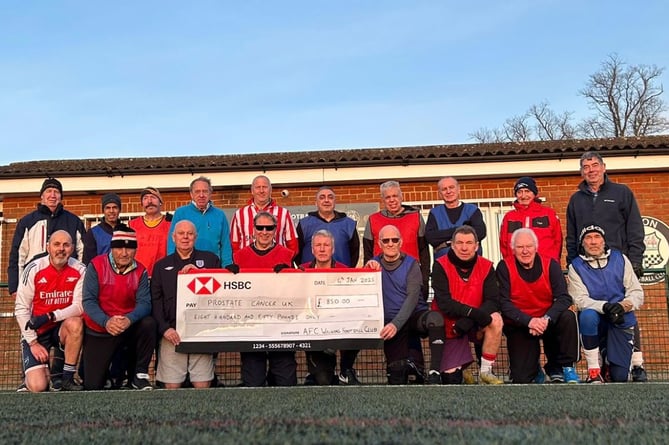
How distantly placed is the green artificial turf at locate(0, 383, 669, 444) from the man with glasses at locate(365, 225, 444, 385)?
187cm

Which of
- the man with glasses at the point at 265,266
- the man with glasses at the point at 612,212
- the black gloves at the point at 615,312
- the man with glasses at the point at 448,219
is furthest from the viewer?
the man with glasses at the point at 448,219

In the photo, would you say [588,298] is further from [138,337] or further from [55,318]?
[55,318]

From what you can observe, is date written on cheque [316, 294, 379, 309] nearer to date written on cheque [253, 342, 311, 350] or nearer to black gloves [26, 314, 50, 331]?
date written on cheque [253, 342, 311, 350]

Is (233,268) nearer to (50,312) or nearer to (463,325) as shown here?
(50,312)

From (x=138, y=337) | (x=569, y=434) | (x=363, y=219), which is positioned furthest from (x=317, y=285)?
(x=569, y=434)

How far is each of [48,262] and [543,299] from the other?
4.63 m

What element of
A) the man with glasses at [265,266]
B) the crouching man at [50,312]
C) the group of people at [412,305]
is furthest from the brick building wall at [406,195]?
the man with glasses at [265,266]

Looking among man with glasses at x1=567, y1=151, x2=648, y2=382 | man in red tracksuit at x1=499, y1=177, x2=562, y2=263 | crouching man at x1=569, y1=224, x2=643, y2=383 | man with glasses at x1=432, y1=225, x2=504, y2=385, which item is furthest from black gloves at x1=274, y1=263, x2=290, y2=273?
man with glasses at x1=567, y1=151, x2=648, y2=382

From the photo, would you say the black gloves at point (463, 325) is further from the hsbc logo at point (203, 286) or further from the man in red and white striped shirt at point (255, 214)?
the hsbc logo at point (203, 286)

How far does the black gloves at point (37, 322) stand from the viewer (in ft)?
20.0

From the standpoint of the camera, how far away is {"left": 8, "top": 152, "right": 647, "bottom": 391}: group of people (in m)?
6.10

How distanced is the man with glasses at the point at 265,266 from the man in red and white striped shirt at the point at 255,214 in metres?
0.30

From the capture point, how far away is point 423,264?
6.91 meters

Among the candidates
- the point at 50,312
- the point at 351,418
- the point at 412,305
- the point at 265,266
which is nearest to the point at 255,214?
the point at 265,266
